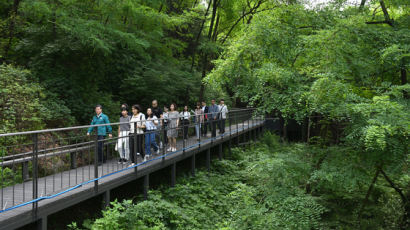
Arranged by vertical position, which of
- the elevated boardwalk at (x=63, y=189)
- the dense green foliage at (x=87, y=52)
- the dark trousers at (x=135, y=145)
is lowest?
the elevated boardwalk at (x=63, y=189)

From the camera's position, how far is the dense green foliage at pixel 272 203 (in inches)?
319

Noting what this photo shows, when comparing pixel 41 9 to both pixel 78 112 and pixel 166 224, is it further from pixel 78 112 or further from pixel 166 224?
pixel 166 224

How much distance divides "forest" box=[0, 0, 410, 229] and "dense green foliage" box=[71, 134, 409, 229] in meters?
0.04

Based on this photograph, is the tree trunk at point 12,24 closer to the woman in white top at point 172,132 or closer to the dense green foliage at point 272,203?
the woman in white top at point 172,132

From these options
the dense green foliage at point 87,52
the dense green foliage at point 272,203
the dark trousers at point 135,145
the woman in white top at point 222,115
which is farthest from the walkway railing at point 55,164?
the woman in white top at point 222,115

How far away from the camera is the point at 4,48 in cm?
1462

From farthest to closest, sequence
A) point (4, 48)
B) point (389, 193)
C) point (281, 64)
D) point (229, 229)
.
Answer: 1. point (4, 48)
2. point (389, 193)
3. point (281, 64)
4. point (229, 229)

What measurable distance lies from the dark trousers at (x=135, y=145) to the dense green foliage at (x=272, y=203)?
1.17m

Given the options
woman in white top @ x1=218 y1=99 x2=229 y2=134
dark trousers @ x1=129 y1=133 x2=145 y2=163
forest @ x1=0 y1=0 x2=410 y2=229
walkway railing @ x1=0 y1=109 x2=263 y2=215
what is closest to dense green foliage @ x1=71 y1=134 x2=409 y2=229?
forest @ x1=0 y1=0 x2=410 y2=229

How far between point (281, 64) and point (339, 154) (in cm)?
315

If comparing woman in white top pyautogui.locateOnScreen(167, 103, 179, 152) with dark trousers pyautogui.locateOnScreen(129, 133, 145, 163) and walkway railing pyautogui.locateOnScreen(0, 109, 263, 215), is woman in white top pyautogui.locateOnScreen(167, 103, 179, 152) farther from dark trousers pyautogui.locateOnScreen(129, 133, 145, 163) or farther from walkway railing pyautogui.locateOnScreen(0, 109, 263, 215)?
dark trousers pyautogui.locateOnScreen(129, 133, 145, 163)

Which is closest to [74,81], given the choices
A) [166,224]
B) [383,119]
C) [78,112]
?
[78,112]

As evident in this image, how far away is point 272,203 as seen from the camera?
9.22 m

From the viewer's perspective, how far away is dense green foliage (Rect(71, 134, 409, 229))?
8.11 metres
